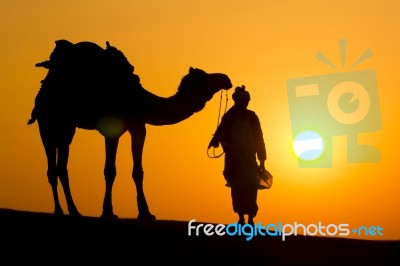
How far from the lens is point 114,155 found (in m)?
18.3

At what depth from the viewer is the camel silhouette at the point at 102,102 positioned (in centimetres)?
1822

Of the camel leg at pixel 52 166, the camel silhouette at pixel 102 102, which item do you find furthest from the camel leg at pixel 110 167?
the camel leg at pixel 52 166

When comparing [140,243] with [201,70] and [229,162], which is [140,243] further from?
[201,70]

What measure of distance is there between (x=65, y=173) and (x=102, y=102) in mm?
1731

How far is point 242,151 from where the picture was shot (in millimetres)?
16375

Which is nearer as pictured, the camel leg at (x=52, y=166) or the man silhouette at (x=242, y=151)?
the man silhouette at (x=242, y=151)

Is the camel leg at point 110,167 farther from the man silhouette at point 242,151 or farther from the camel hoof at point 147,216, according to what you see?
the man silhouette at point 242,151

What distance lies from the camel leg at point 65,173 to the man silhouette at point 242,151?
3.55 meters

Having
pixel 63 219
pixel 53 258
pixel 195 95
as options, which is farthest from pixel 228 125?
pixel 53 258

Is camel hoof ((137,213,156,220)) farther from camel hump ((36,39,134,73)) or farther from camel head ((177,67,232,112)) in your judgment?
camel hump ((36,39,134,73))

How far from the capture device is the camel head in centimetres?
1800

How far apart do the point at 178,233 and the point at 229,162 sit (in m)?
2.44

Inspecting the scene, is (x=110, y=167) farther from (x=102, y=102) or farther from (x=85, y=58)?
(x=85, y=58)

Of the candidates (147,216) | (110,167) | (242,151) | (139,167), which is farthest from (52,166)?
(242,151)
